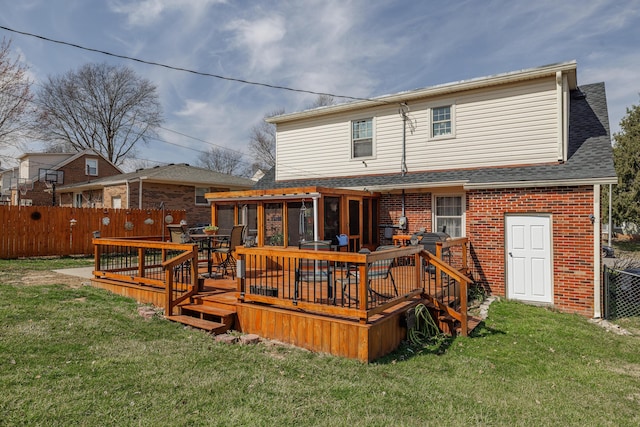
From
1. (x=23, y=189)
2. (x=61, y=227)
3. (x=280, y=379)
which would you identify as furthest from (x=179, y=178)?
(x=23, y=189)

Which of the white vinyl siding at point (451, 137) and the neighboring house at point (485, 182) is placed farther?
the white vinyl siding at point (451, 137)


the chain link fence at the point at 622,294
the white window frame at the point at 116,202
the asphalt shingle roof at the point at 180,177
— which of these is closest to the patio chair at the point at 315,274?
the chain link fence at the point at 622,294

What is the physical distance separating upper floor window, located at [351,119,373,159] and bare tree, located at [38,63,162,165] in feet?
95.6

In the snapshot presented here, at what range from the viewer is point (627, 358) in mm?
5258

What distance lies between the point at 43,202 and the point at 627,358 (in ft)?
106

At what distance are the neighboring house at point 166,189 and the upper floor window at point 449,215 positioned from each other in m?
12.0

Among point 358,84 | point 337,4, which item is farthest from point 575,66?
point 358,84

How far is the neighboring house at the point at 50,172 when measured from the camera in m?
26.0

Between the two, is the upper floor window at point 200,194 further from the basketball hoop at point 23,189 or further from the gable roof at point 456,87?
the basketball hoop at point 23,189

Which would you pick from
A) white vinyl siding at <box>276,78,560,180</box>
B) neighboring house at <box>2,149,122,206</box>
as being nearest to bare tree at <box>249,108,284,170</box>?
neighboring house at <box>2,149,122,206</box>

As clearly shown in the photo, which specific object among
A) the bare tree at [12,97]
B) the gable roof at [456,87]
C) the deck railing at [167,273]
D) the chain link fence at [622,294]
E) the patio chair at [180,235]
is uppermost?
the bare tree at [12,97]

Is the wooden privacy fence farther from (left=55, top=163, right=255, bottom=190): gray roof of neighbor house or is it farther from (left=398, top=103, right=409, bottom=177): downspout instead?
(left=398, top=103, right=409, bottom=177): downspout

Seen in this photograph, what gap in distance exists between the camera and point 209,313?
5.87m

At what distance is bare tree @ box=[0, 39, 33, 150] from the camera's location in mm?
16891
